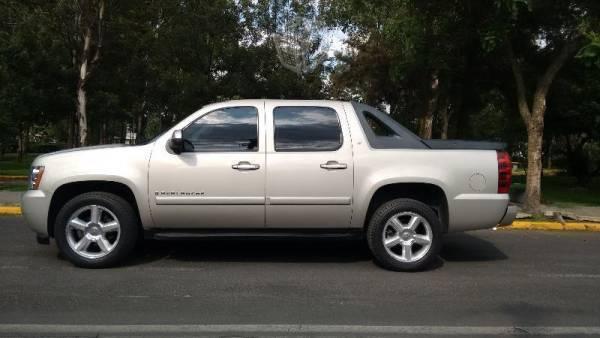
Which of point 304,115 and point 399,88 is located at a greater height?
point 399,88

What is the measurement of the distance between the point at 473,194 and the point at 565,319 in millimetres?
1793

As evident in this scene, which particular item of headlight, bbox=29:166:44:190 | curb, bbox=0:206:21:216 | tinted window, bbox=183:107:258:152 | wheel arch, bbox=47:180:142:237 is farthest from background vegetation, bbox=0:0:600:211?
curb, bbox=0:206:21:216

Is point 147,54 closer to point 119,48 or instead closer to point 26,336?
point 119,48

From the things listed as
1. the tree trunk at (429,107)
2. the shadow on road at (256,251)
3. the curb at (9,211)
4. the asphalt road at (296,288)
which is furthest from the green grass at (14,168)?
the shadow on road at (256,251)

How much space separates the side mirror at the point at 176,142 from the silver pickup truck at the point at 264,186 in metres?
0.01

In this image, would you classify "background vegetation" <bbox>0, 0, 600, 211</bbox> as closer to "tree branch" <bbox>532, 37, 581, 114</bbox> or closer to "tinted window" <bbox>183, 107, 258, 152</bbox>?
"tree branch" <bbox>532, 37, 581, 114</bbox>

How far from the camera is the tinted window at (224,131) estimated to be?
6621 millimetres

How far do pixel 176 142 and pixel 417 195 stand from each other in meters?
2.75

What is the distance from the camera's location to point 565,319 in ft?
16.9

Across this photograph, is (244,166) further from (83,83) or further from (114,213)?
(83,83)

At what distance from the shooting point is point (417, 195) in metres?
6.94

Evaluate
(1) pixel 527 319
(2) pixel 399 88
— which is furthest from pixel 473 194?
(2) pixel 399 88

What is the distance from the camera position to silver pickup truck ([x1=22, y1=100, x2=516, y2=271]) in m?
6.48

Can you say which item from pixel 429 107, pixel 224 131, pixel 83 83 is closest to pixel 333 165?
pixel 224 131
